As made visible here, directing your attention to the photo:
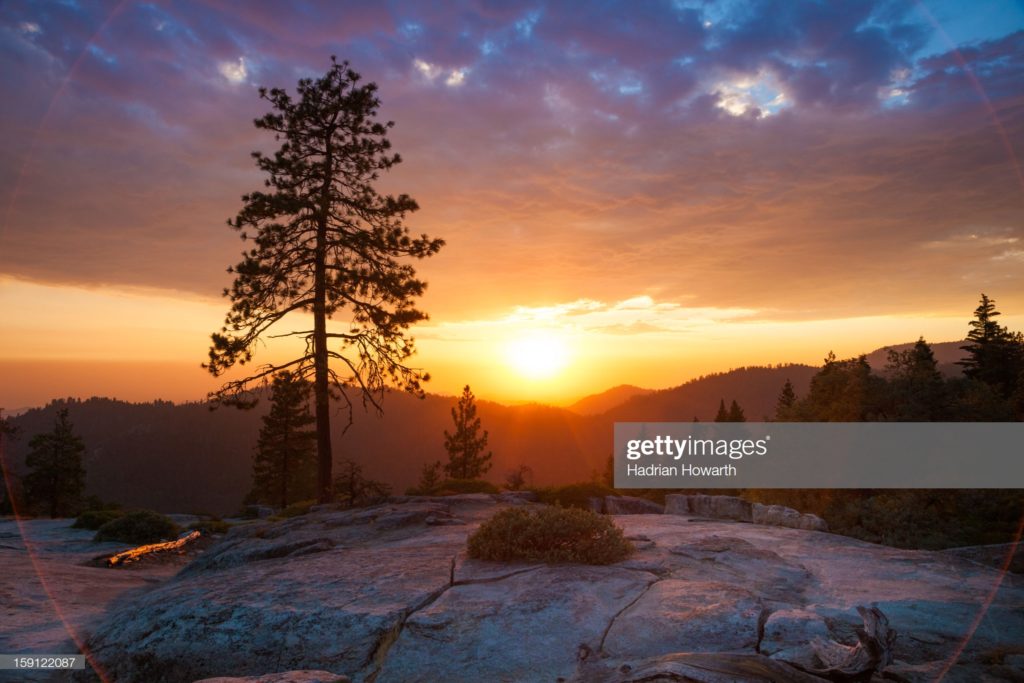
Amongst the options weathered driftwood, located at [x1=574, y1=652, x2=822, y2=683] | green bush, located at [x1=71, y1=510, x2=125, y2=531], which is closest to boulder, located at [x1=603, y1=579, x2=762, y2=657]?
weathered driftwood, located at [x1=574, y1=652, x2=822, y2=683]

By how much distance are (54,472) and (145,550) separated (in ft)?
154

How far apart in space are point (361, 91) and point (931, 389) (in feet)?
107

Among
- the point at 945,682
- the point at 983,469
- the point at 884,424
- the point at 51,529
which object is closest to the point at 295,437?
the point at 51,529

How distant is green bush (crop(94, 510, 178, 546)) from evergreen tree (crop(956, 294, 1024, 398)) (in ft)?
184

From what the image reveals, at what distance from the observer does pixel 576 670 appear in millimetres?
6715

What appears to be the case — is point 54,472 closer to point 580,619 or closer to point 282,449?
point 282,449

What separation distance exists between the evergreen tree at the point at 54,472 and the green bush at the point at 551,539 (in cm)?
5939

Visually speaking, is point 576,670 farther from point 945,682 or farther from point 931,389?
point 931,389

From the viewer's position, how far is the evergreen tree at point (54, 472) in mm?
54406

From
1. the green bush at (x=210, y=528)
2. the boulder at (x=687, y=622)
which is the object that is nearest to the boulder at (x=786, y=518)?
the boulder at (x=687, y=622)

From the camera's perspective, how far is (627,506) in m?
21.7

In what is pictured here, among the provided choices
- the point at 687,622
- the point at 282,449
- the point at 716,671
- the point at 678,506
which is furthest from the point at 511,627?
the point at 282,449

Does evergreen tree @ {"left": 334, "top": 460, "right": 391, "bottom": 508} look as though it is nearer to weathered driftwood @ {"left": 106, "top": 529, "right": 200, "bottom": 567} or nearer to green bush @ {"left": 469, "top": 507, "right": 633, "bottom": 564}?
weathered driftwood @ {"left": 106, "top": 529, "right": 200, "bottom": 567}

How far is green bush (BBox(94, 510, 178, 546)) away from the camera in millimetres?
22953
